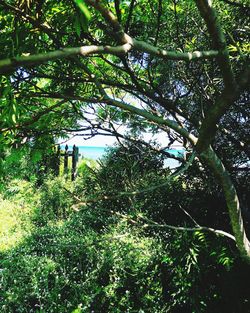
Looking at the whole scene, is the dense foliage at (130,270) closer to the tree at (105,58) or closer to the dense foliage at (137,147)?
the dense foliage at (137,147)

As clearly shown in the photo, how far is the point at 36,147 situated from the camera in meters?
3.39

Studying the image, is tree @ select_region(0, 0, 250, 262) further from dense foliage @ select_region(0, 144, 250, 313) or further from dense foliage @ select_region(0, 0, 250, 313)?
dense foliage @ select_region(0, 144, 250, 313)

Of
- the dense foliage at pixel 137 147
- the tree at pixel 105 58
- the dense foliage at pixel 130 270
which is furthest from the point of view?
the dense foliage at pixel 130 270

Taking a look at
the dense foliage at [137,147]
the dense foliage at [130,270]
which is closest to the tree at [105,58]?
the dense foliage at [137,147]

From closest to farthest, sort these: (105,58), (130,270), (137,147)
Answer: (105,58), (137,147), (130,270)

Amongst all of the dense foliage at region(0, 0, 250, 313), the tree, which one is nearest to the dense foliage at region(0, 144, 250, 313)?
the dense foliage at region(0, 0, 250, 313)

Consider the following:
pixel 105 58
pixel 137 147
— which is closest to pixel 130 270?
pixel 137 147

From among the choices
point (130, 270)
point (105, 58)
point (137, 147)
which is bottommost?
point (130, 270)

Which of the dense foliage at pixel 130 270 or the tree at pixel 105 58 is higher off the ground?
the tree at pixel 105 58

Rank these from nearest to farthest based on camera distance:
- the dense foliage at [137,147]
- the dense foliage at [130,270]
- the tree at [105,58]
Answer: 1. the tree at [105,58]
2. the dense foliage at [137,147]
3. the dense foliage at [130,270]

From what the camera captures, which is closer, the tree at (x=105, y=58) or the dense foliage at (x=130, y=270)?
the tree at (x=105, y=58)

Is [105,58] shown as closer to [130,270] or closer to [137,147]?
[137,147]

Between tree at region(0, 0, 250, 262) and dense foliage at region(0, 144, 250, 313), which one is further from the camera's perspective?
dense foliage at region(0, 144, 250, 313)

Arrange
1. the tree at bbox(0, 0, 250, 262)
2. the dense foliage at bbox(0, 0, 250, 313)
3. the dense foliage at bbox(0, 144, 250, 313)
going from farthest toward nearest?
1. the dense foliage at bbox(0, 144, 250, 313)
2. the dense foliage at bbox(0, 0, 250, 313)
3. the tree at bbox(0, 0, 250, 262)
